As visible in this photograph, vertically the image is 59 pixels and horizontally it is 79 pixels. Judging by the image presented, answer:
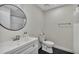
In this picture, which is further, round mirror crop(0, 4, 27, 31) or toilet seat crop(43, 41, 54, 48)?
toilet seat crop(43, 41, 54, 48)

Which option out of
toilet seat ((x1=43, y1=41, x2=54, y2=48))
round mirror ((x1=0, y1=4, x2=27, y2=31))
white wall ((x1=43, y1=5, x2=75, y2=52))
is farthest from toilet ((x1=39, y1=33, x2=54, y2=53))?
round mirror ((x1=0, y1=4, x2=27, y2=31))

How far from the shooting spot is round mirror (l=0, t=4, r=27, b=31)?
922mm

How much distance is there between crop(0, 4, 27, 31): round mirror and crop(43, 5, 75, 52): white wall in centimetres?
60

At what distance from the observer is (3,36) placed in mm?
929

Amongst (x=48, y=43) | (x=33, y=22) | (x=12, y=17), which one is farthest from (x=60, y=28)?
(x=12, y=17)

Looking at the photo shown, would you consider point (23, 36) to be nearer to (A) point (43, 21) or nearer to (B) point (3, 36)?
(B) point (3, 36)

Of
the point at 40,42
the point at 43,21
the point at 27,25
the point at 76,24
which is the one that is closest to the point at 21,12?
the point at 27,25

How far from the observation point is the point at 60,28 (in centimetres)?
116

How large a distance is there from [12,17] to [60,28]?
1.13 m

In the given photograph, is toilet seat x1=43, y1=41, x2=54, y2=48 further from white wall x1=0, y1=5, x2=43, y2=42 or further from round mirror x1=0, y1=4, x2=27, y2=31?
round mirror x1=0, y1=4, x2=27, y2=31

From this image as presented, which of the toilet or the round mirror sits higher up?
the round mirror

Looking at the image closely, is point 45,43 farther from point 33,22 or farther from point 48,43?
point 33,22

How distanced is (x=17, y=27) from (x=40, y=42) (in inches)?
26.6

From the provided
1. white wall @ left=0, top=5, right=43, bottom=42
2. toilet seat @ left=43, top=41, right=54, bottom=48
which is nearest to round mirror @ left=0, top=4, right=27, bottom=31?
white wall @ left=0, top=5, right=43, bottom=42
